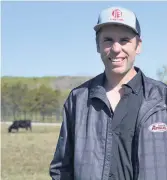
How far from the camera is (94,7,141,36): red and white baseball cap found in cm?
289

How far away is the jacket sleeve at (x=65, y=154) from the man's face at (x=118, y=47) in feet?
1.48

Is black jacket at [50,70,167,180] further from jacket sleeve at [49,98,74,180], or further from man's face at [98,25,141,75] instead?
man's face at [98,25,141,75]

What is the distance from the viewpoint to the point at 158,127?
110 inches

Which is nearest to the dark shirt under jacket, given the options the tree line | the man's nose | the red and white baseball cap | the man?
the man

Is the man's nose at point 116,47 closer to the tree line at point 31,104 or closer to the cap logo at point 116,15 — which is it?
the cap logo at point 116,15

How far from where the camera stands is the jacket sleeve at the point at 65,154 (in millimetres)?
3125

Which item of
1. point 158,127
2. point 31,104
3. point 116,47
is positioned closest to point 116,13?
point 116,47

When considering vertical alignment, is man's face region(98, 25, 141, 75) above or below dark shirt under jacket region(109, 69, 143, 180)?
above

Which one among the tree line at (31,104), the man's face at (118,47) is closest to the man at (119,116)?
the man's face at (118,47)

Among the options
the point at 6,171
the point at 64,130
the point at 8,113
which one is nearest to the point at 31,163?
the point at 6,171

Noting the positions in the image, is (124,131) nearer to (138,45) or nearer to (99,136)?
(99,136)

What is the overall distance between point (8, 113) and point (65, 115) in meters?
61.7

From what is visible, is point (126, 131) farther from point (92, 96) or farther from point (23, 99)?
point (23, 99)

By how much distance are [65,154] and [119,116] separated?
0.48 m
